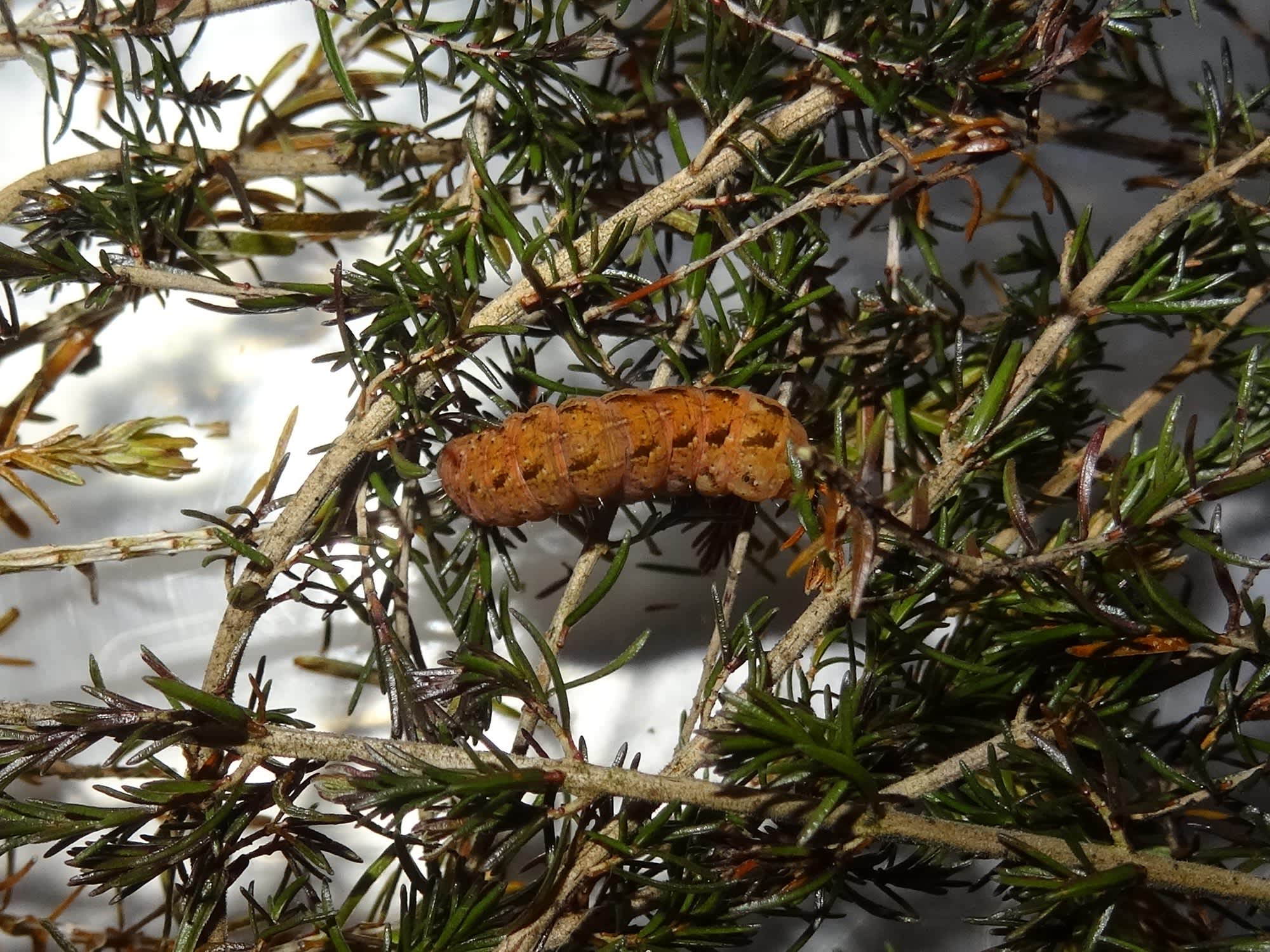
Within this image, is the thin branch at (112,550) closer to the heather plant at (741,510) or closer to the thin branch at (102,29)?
the heather plant at (741,510)

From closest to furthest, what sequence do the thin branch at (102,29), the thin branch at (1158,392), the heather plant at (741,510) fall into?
the heather plant at (741,510), the thin branch at (102,29), the thin branch at (1158,392)

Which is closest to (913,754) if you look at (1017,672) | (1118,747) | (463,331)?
(1017,672)

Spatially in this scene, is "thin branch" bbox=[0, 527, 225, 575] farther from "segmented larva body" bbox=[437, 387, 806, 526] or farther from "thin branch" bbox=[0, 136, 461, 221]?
"thin branch" bbox=[0, 136, 461, 221]

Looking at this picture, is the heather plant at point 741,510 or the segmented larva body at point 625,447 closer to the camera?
the heather plant at point 741,510

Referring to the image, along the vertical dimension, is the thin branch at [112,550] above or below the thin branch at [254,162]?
below

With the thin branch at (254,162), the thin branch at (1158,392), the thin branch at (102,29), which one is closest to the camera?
the thin branch at (102,29)

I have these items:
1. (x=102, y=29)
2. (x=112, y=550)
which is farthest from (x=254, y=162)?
(x=112, y=550)

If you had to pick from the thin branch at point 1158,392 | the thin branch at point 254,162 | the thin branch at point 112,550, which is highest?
the thin branch at point 254,162

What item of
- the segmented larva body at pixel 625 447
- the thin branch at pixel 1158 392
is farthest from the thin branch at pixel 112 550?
the thin branch at pixel 1158 392

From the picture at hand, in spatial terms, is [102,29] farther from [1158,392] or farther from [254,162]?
[1158,392]
